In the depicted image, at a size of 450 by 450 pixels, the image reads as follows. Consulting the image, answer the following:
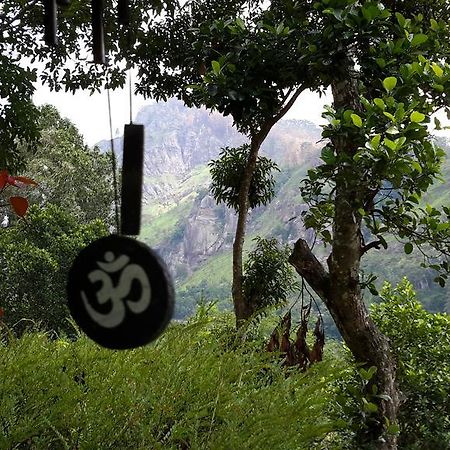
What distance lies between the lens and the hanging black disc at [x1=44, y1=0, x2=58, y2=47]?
2.72 ft

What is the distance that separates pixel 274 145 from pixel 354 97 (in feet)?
96.5

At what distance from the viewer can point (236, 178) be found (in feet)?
Result: 11.7

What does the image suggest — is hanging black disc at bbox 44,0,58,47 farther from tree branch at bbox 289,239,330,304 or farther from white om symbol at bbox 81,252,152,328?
tree branch at bbox 289,239,330,304

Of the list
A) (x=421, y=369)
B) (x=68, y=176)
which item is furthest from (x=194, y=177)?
(x=421, y=369)

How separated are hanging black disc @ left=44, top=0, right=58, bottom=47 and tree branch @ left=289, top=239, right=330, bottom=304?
1.17 meters

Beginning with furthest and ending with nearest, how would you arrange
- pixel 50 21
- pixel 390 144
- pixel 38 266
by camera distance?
pixel 38 266 < pixel 390 144 < pixel 50 21

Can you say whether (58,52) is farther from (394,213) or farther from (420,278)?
(420,278)

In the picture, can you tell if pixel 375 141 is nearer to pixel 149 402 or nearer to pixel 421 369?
pixel 149 402

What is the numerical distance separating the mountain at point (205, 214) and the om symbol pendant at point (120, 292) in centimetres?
1219

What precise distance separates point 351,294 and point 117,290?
1.32 metres

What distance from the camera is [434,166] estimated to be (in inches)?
64.6

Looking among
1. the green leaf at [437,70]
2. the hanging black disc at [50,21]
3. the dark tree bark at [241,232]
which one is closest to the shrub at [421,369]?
the dark tree bark at [241,232]

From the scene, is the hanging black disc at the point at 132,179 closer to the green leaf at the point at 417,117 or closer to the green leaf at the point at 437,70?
the green leaf at the point at 417,117

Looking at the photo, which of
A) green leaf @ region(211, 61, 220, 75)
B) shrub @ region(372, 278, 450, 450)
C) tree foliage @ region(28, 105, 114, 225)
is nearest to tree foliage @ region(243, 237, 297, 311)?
shrub @ region(372, 278, 450, 450)
